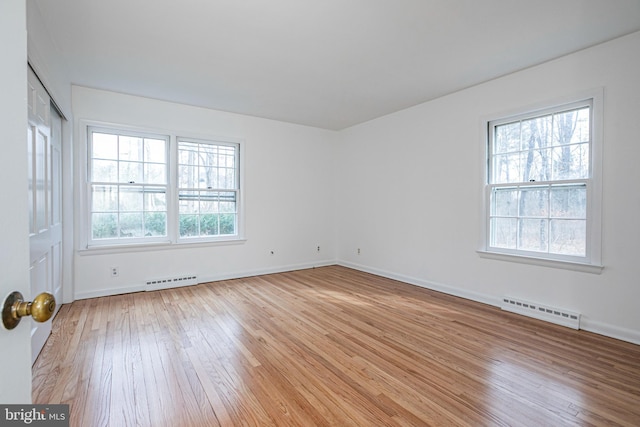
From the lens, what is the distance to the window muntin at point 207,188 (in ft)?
14.8

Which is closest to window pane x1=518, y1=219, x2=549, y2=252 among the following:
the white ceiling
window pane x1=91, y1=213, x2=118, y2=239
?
the white ceiling

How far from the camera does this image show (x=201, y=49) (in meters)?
2.87

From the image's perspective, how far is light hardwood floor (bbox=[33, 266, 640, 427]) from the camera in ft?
5.61

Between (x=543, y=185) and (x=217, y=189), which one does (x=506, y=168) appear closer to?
(x=543, y=185)

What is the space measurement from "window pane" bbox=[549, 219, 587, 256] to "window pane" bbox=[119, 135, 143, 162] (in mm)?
5247

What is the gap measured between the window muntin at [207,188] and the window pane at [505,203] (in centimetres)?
381

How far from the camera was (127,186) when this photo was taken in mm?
4074

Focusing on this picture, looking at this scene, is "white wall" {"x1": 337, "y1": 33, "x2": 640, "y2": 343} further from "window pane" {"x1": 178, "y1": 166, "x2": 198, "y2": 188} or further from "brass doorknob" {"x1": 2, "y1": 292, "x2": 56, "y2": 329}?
"brass doorknob" {"x1": 2, "y1": 292, "x2": 56, "y2": 329}

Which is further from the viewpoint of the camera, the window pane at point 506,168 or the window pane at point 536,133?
the window pane at point 506,168

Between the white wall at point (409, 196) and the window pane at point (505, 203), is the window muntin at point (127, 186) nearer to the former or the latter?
the white wall at point (409, 196)

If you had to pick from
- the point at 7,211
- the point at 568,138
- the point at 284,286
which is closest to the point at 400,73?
the point at 568,138

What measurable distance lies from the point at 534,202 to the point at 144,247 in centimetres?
497

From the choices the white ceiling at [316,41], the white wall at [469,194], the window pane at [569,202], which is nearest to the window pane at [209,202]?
the white ceiling at [316,41]

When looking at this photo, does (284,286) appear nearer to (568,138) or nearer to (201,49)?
(201,49)
